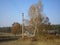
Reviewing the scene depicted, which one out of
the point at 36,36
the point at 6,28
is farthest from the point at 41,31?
the point at 6,28

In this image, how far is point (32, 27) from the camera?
7.51 m

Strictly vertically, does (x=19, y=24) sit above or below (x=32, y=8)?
below

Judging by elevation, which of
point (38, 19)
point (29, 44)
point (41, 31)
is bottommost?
point (29, 44)

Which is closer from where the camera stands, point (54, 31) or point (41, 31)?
point (41, 31)

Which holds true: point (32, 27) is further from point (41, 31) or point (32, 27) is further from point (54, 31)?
point (54, 31)

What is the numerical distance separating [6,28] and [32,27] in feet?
4.09

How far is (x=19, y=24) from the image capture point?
785 centimetres

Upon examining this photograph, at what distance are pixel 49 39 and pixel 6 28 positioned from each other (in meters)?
2.08

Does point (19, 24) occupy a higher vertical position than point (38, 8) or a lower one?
lower

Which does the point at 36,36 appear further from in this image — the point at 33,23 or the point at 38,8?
the point at 38,8

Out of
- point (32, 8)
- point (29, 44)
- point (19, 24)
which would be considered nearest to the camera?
point (29, 44)

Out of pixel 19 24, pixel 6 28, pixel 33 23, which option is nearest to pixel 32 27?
pixel 33 23

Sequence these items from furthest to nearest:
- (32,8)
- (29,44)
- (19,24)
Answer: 1. (19,24)
2. (32,8)
3. (29,44)

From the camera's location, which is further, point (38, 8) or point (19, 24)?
point (19, 24)
